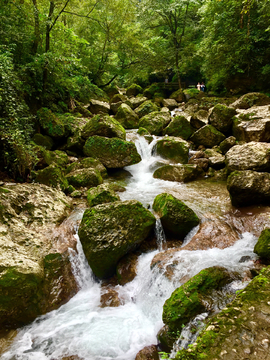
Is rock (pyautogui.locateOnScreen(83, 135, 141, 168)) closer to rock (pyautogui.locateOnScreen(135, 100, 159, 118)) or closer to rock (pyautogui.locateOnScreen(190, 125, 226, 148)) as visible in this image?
rock (pyautogui.locateOnScreen(190, 125, 226, 148))

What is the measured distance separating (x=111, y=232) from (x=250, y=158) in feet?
18.1

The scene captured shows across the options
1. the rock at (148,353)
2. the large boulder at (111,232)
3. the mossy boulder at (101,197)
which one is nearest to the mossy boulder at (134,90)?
the mossy boulder at (101,197)

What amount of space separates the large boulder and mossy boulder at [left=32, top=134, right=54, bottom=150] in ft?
19.0

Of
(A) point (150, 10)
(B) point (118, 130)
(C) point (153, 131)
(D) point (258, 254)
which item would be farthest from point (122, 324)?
(A) point (150, 10)

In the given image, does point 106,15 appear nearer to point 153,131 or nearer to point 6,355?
point 153,131

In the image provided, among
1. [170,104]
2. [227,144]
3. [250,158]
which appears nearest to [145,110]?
[170,104]

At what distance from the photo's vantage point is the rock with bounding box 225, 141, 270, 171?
695 cm

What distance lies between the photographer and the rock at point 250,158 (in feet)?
22.8

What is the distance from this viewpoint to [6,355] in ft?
10.9

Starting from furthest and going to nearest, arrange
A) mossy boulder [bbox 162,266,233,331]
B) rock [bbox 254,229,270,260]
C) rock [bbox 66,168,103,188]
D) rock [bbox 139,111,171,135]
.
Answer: rock [bbox 139,111,171,135] < rock [bbox 66,168,103,188] < rock [bbox 254,229,270,260] < mossy boulder [bbox 162,266,233,331]

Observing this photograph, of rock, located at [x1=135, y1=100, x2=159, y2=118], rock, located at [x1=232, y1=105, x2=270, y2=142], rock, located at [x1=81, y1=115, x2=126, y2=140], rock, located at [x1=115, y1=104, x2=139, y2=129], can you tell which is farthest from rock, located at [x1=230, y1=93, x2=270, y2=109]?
rock, located at [x1=81, y1=115, x2=126, y2=140]

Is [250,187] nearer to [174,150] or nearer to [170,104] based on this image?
[174,150]

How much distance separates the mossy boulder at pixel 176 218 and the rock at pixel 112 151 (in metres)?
4.28

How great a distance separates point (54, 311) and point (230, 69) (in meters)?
17.4
